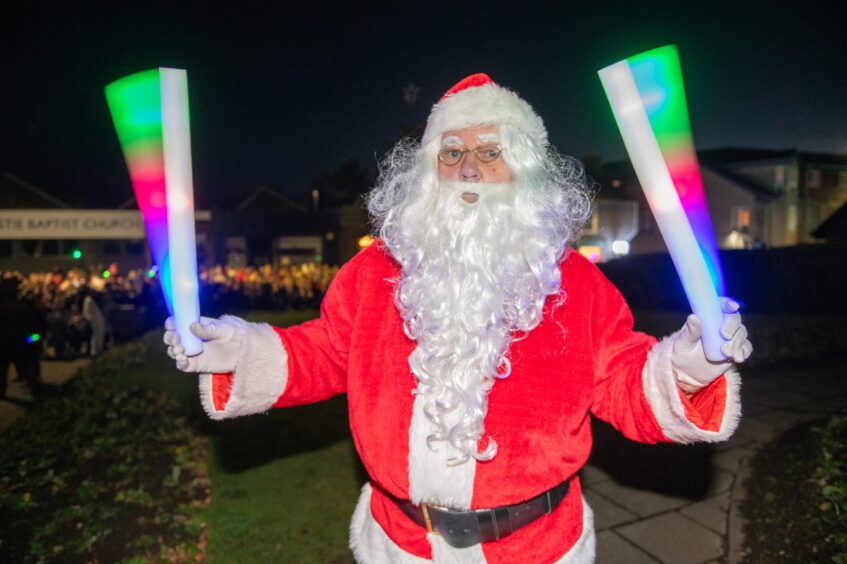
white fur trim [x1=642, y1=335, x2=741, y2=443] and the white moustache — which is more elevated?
the white moustache

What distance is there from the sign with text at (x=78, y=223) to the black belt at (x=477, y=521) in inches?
284

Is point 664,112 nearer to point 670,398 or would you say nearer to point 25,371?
point 670,398

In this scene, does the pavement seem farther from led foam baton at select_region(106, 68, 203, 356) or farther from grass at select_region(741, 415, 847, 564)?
led foam baton at select_region(106, 68, 203, 356)

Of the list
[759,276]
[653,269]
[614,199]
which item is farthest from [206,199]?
[759,276]

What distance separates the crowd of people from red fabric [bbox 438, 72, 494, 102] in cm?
157

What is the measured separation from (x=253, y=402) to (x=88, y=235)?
324 inches

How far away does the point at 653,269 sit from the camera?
17750 millimetres

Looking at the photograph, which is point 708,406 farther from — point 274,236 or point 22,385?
point 274,236

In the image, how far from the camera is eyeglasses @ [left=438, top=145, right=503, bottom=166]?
2.34 metres

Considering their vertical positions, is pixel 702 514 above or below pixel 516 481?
below

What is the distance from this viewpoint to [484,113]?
7.99 feet

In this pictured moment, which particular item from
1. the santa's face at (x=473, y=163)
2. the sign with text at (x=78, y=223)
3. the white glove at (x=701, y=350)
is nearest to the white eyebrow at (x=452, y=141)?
the santa's face at (x=473, y=163)

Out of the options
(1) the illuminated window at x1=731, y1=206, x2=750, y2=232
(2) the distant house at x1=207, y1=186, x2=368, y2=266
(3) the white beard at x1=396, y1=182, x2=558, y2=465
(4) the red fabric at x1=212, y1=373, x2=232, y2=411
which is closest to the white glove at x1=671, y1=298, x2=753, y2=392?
(3) the white beard at x1=396, y1=182, x2=558, y2=465

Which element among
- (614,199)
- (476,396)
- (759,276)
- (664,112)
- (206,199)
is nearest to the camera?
(664,112)
